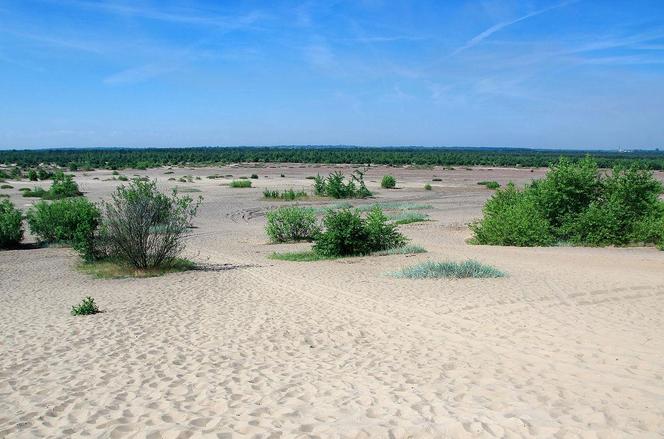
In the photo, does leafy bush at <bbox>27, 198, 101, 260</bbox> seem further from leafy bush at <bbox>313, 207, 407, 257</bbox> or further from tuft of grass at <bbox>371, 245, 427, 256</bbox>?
tuft of grass at <bbox>371, 245, 427, 256</bbox>

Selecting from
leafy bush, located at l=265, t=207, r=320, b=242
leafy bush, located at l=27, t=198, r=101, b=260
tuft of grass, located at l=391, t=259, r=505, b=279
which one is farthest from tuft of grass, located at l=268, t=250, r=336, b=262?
leafy bush, located at l=27, t=198, r=101, b=260

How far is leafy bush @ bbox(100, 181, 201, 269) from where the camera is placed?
16562mm

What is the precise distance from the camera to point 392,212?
34750 millimetres

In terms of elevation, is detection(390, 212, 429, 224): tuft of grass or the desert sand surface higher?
the desert sand surface

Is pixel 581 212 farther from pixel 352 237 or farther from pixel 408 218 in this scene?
pixel 408 218

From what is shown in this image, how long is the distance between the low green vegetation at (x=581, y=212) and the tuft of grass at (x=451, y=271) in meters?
6.51

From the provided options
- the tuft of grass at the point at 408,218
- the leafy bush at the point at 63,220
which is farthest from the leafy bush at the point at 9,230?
the tuft of grass at the point at 408,218

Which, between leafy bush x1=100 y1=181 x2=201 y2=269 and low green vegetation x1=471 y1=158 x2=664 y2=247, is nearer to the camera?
leafy bush x1=100 y1=181 x2=201 y2=269

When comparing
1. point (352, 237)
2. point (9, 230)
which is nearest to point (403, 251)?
point (352, 237)

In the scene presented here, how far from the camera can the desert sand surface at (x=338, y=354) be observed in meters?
5.78

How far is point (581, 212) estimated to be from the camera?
72.3 feet

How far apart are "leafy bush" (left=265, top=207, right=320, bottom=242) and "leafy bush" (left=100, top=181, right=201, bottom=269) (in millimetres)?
6818

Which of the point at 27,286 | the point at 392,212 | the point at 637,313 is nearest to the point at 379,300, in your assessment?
the point at 637,313

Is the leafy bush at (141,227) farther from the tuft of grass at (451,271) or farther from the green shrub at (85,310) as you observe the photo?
the tuft of grass at (451,271)
